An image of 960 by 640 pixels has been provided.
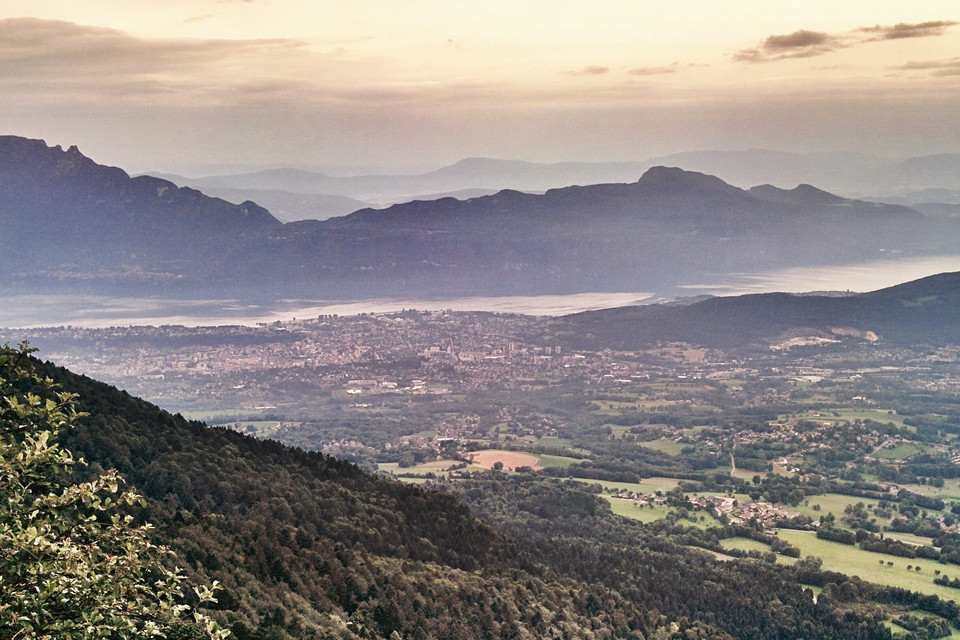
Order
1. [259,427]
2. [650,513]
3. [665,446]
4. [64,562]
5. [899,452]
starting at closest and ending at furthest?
[64,562] < [650,513] < [899,452] < [665,446] < [259,427]

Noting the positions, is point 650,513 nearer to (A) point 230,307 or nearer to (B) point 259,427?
(B) point 259,427

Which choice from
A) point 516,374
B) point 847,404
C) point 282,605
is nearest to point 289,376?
point 516,374

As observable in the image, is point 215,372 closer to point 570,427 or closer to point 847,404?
point 570,427

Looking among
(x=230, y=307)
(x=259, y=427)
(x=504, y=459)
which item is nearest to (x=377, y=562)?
(x=504, y=459)

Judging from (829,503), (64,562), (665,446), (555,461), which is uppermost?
(64,562)

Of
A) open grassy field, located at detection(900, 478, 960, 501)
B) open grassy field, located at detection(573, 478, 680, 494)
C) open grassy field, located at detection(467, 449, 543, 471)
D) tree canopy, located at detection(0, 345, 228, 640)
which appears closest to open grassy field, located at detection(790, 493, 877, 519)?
open grassy field, located at detection(900, 478, 960, 501)

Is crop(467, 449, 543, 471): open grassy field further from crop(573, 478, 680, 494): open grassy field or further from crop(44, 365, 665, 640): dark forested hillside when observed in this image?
crop(44, 365, 665, 640): dark forested hillside

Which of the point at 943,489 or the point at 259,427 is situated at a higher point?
the point at 259,427

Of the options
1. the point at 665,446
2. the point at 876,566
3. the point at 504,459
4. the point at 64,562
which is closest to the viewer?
the point at 64,562

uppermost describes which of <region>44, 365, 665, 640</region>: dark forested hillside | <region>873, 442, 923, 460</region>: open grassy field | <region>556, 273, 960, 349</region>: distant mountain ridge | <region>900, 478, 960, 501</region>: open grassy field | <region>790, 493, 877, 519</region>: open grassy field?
<region>556, 273, 960, 349</region>: distant mountain ridge
